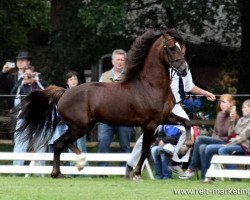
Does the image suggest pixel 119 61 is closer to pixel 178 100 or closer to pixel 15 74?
pixel 178 100

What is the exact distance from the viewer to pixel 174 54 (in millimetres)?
13094

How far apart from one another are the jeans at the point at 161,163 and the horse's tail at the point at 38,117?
64.5 inches

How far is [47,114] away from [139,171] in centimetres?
174

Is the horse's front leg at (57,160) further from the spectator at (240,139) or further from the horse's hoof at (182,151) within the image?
the spectator at (240,139)

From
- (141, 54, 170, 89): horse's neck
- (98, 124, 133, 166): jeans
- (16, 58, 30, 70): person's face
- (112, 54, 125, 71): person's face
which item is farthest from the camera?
(16, 58, 30, 70): person's face

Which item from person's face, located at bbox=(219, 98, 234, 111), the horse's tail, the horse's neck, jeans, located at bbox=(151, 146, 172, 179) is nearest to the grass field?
the horse's tail

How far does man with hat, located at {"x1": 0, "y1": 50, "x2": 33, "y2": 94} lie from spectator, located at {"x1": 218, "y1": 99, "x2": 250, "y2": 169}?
375 cm

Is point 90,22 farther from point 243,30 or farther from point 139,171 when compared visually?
point 139,171

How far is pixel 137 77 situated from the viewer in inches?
525

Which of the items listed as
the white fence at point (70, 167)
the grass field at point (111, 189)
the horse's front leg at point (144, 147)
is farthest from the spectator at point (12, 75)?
the horse's front leg at point (144, 147)

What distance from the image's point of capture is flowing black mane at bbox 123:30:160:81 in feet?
43.5

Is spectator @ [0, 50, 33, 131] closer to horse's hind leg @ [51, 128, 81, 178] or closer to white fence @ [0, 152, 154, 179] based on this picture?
white fence @ [0, 152, 154, 179]

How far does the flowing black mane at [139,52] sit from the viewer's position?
13250 millimetres

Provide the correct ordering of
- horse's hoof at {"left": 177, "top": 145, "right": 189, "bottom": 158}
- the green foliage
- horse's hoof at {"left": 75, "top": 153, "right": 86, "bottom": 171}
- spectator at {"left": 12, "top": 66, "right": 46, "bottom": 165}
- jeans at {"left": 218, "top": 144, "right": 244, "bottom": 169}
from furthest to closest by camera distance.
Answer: the green foliage, spectator at {"left": 12, "top": 66, "right": 46, "bottom": 165}, horse's hoof at {"left": 177, "top": 145, "right": 189, "bottom": 158}, jeans at {"left": 218, "top": 144, "right": 244, "bottom": 169}, horse's hoof at {"left": 75, "top": 153, "right": 86, "bottom": 171}
